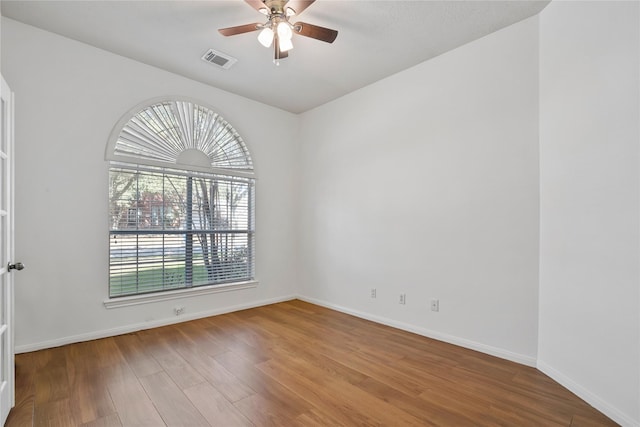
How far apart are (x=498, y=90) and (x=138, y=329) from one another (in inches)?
169

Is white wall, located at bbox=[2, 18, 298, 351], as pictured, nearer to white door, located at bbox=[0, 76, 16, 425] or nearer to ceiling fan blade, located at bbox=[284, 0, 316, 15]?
white door, located at bbox=[0, 76, 16, 425]

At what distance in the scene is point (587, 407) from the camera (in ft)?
6.46

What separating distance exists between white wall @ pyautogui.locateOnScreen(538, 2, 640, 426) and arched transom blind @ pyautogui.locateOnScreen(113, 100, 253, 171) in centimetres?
344

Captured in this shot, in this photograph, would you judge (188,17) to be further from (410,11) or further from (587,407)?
(587,407)

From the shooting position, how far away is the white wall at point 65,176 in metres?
2.75

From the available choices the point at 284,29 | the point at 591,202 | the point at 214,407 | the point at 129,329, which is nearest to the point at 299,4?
the point at 284,29

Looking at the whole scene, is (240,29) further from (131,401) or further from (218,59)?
(131,401)

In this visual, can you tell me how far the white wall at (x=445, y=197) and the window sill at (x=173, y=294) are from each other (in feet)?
3.84

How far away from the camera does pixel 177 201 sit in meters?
3.68

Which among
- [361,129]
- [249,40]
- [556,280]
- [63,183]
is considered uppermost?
[249,40]

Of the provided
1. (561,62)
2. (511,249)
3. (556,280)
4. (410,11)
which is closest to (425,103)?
(410,11)

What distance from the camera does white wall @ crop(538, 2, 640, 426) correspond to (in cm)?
178

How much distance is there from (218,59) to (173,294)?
267 centimetres

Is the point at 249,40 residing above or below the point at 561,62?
above
